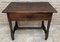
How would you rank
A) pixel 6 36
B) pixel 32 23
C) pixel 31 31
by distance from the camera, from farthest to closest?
pixel 32 23 < pixel 31 31 < pixel 6 36

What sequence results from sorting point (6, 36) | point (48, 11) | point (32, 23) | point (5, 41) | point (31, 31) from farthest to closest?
1. point (32, 23)
2. point (31, 31)
3. point (6, 36)
4. point (5, 41)
5. point (48, 11)

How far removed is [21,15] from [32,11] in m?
0.19

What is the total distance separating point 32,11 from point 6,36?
0.85 metres

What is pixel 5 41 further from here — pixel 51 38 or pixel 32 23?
pixel 51 38

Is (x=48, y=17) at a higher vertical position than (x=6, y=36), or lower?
higher

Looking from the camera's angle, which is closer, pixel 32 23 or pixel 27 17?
pixel 27 17

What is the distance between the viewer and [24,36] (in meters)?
1.78

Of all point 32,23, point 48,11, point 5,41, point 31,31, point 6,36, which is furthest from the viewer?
point 32,23

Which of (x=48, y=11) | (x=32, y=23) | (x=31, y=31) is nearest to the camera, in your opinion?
(x=48, y=11)

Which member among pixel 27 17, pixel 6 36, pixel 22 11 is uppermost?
pixel 22 11

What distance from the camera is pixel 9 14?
4.38 ft

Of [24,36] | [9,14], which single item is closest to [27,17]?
[9,14]

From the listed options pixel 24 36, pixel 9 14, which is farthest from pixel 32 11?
pixel 24 36

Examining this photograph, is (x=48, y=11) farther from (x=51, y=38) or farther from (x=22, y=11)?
(x=51, y=38)
